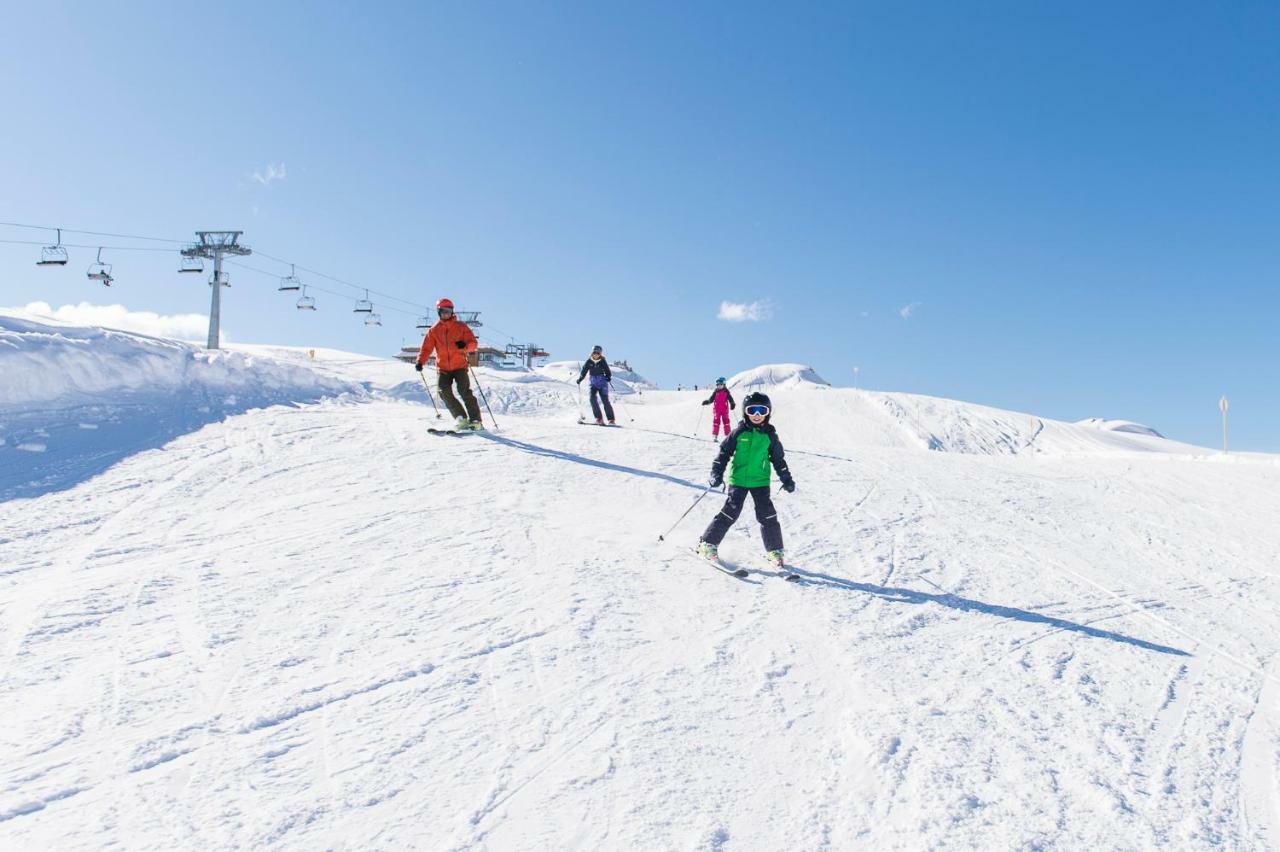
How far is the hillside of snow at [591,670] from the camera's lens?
9.66 feet

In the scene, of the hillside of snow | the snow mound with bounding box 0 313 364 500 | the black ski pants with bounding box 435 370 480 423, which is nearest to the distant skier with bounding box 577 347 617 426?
the black ski pants with bounding box 435 370 480 423

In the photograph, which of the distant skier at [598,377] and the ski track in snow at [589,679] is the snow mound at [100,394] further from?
the distant skier at [598,377]

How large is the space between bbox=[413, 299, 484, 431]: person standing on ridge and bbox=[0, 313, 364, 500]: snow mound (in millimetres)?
4006

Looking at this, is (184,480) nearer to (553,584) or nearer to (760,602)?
(553,584)

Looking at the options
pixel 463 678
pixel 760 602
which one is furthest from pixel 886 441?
pixel 463 678

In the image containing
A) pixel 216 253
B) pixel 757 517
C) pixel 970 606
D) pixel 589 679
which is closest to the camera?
pixel 589 679

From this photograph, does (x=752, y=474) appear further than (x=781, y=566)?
Yes

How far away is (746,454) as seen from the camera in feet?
21.9

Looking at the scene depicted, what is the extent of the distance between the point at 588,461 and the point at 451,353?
10.0 ft

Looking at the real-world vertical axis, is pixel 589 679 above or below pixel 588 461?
below

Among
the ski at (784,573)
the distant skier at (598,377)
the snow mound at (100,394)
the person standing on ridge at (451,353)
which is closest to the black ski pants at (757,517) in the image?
the ski at (784,573)

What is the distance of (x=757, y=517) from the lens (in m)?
6.60

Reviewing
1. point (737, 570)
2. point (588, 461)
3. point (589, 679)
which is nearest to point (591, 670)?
point (589, 679)

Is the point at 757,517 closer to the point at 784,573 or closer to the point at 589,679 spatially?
the point at 784,573
